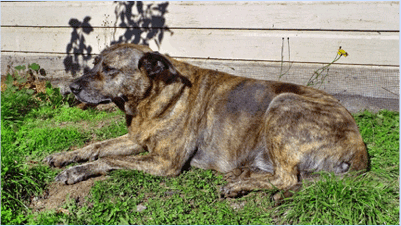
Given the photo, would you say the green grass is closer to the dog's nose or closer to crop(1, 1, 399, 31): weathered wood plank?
the dog's nose

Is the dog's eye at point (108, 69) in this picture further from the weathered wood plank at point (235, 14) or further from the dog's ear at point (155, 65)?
the weathered wood plank at point (235, 14)

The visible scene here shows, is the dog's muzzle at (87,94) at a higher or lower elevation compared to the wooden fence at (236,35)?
lower

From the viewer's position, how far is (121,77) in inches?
148

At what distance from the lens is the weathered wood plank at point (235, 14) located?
519 cm

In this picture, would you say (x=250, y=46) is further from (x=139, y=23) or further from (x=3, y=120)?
(x=3, y=120)

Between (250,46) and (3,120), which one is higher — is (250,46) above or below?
above

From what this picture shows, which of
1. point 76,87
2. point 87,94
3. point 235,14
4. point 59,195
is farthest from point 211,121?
point 235,14

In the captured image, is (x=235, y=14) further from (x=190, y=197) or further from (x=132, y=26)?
(x=190, y=197)

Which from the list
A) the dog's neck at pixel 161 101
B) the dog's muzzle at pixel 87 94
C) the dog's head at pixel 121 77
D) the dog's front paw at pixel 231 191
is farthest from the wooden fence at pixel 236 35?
the dog's front paw at pixel 231 191

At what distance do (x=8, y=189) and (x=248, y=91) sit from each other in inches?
93.6

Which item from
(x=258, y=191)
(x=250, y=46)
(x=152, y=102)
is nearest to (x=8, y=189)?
(x=152, y=102)

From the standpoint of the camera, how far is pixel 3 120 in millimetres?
4914

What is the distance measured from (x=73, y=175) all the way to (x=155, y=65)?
1.32 metres

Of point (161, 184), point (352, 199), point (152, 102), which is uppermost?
point (152, 102)
